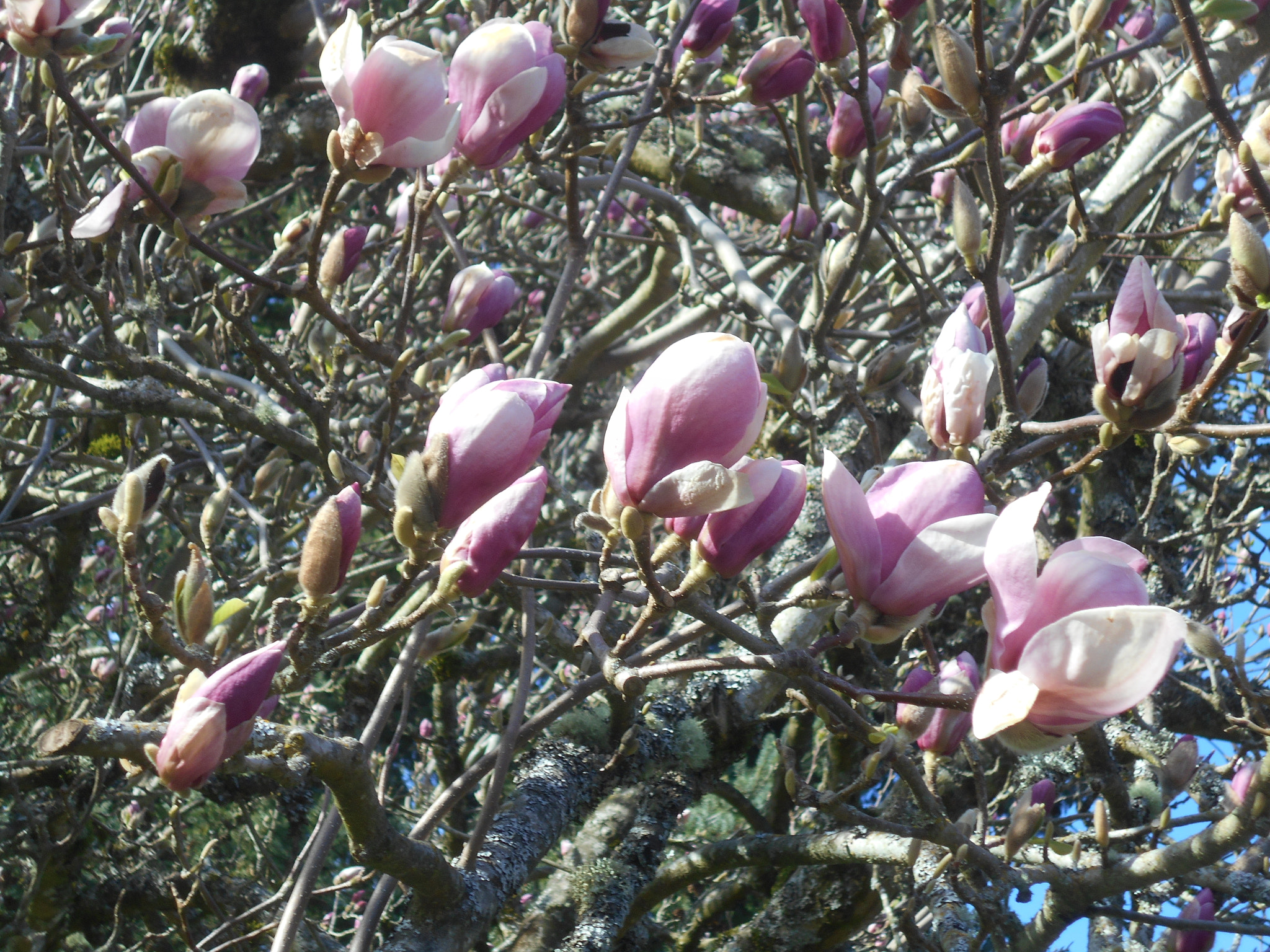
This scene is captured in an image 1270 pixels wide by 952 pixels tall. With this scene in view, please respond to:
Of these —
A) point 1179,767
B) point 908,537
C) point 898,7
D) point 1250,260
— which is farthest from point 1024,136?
point 908,537

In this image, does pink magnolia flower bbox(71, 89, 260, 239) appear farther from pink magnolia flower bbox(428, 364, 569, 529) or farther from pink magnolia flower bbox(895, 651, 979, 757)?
pink magnolia flower bbox(895, 651, 979, 757)

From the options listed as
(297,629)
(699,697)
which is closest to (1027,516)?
(297,629)

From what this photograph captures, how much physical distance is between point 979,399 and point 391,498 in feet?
2.40

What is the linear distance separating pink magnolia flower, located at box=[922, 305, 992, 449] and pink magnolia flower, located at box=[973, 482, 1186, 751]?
0.24 m

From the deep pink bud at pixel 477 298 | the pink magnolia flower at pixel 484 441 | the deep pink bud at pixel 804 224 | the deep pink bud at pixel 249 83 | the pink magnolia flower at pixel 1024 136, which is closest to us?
the pink magnolia flower at pixel 484 441

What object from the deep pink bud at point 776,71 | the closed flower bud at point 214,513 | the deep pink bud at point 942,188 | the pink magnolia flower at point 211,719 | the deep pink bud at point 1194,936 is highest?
the deep pink bud at point 942,188

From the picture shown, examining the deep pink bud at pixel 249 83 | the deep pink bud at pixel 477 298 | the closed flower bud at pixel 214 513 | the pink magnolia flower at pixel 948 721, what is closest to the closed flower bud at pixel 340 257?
the deep pink bud at pixel 477 298

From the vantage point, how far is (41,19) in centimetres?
87

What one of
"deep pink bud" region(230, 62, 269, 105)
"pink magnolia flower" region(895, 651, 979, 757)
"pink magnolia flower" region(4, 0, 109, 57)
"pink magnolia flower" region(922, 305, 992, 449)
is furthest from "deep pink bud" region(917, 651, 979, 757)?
"deep pink bud" region(230, 62, 269, 105)

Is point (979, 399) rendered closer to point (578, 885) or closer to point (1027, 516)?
point (1027, 516)

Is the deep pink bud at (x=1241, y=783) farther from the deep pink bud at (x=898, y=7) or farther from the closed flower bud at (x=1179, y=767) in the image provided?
the deep pink bud at (x=898, y=7)

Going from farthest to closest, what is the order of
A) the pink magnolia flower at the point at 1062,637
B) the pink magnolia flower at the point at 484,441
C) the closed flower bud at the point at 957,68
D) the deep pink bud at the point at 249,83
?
the deep pink bud at the point at 249,83 < the closed flower bud at the point at 957,68 < the pink magnolia flower at the point at 484,441 < the pink magnolia flower at the point at 1062,637

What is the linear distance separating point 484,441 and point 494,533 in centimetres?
6

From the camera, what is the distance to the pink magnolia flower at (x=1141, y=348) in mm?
707
